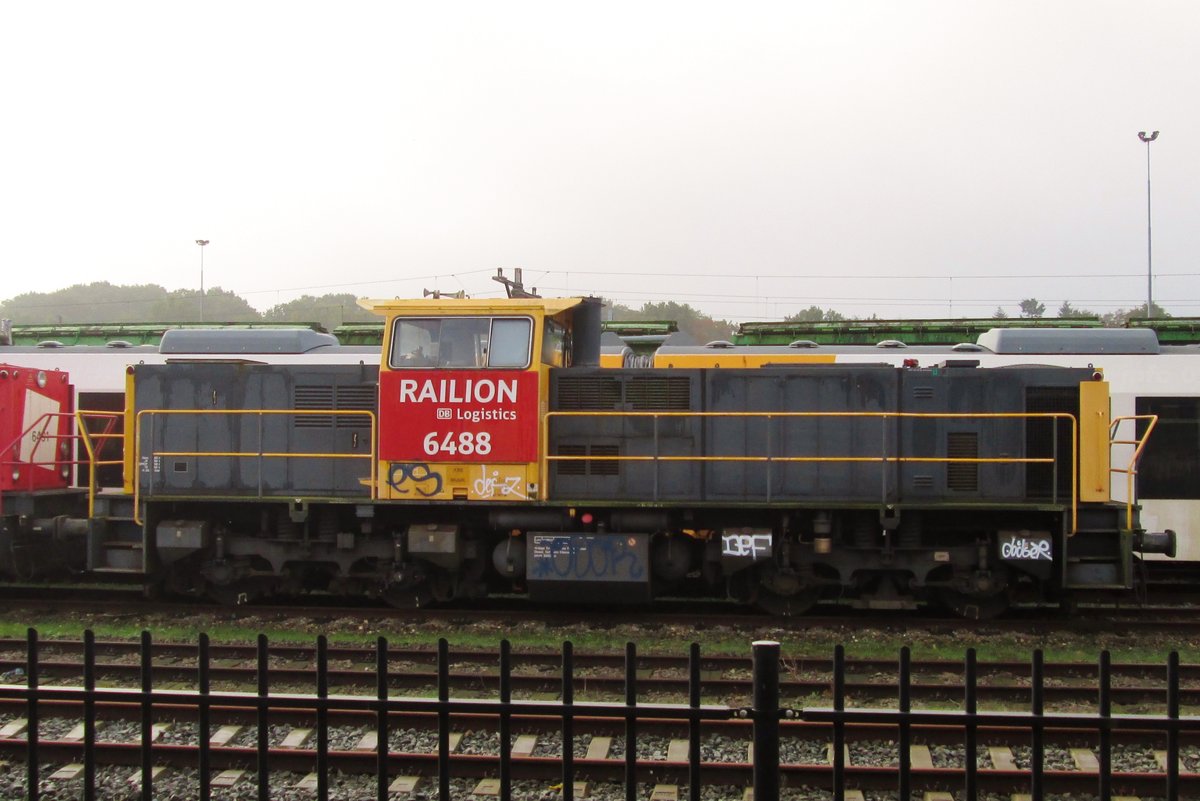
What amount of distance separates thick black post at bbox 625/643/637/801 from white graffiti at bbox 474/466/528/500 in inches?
293

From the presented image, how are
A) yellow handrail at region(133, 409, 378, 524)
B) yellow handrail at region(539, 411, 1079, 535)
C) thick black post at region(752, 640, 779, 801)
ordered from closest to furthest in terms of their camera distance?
thick black post at region(752, 640, 779, 801)
yellow handrail at region(539, 411, 1079, 535)
yellow handrail at region(133, 409, 378, 524)

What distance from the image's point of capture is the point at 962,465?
11.9 m

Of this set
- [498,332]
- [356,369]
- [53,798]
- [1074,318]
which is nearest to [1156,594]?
[1074,318]

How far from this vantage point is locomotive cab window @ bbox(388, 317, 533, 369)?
11664 millimetres

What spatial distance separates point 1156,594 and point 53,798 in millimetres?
13590

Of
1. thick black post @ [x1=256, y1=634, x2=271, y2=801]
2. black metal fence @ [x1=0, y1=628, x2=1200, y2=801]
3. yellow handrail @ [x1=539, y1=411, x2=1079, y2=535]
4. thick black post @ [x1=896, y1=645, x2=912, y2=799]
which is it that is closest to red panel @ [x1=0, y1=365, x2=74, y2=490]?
yellow handrail @ [x1=539, y1=411, x2=1079, y2=535]

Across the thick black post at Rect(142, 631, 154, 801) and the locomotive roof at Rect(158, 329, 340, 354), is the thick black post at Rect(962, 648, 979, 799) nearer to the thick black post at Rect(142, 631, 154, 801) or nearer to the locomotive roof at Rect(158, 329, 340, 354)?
the thick black post at Rect(142, 631, 154, 801)

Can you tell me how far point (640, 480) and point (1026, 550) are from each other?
4.50 meters

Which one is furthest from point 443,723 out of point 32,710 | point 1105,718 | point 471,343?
point 471,343

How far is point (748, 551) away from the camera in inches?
457

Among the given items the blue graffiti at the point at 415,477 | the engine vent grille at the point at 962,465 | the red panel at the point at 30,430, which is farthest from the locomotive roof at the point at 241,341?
the engine vent grille at the point at 962,465

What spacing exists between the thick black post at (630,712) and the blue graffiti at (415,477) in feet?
25.3

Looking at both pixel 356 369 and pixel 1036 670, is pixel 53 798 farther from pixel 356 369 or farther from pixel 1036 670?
pixel 356 369

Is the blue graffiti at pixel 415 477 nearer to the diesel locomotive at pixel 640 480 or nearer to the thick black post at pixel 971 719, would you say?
the diesel locomotive at pixel 640 480
